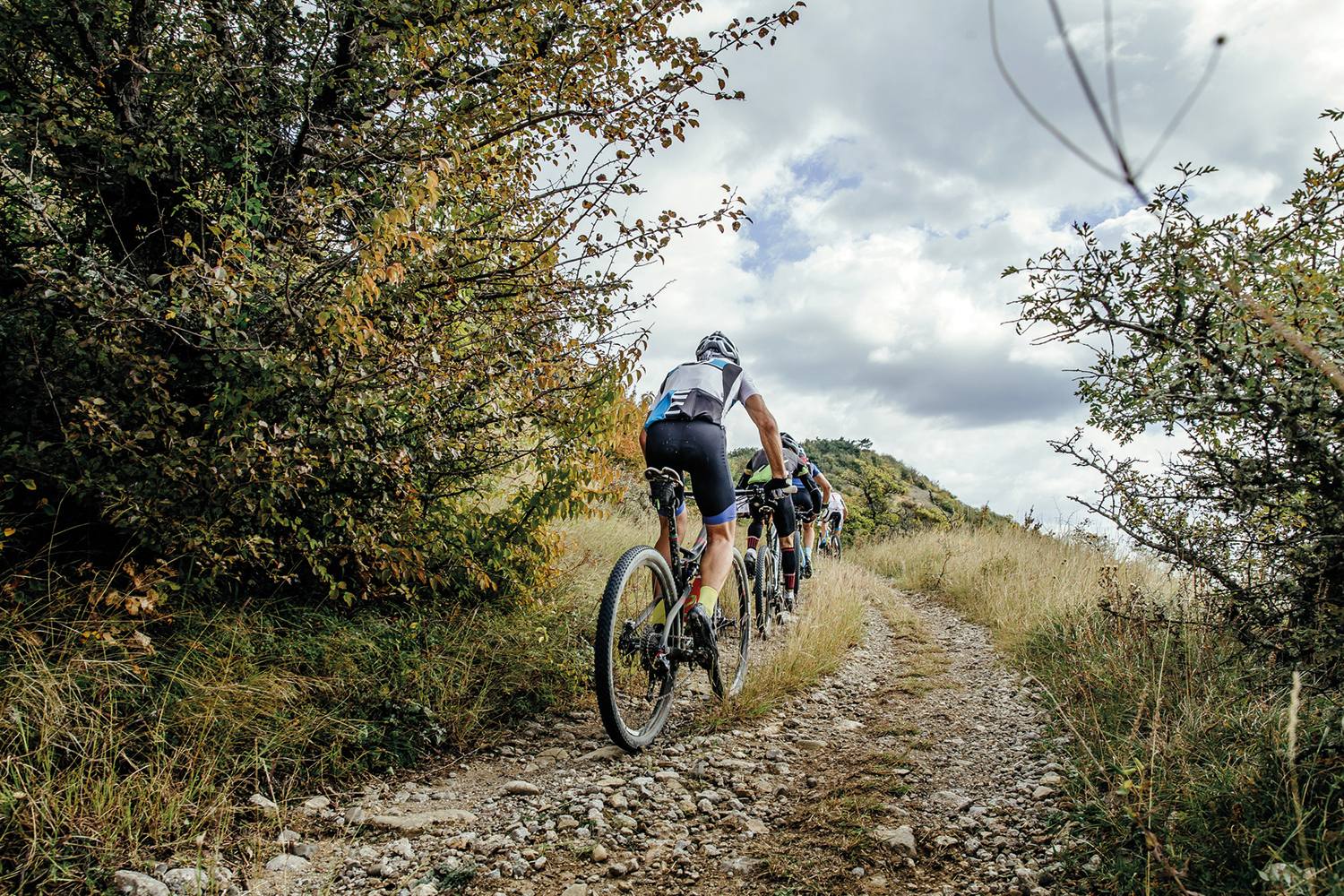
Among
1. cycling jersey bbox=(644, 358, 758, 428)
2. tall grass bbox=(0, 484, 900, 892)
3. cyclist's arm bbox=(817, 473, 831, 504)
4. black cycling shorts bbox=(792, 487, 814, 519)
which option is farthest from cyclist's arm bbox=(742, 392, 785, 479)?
cyclist's arm bbox=(817, 473, 831, 504)

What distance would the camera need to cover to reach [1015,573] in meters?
7.98

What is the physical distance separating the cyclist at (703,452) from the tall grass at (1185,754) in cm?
184

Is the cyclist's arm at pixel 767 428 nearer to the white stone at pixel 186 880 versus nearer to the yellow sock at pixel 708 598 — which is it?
the yellow sock at pixel 708 598

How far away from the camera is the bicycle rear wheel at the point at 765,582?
20.2ft

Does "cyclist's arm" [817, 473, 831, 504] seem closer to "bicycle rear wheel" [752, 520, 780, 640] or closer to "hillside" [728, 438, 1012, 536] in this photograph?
"bicycle rear wheel" [752, 520, 780, 640]

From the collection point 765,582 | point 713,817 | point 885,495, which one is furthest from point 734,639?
point 885,495

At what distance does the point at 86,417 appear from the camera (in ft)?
11.7

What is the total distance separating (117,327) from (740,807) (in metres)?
4.07

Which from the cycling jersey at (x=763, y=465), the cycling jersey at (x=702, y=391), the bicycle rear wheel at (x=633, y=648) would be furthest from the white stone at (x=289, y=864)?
the cycling jersey at (x=763, y=465)

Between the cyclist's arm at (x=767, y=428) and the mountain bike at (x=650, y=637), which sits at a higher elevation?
the cyclist's arm at (x=767, y=428)

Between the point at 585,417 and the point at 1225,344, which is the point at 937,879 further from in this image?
the point at 585,417

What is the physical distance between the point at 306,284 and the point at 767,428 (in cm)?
288

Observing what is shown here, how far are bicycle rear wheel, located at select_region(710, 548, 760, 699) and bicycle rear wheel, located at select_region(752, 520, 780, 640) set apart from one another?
0.30 meters

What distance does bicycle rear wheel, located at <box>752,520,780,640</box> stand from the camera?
20.2 feet
